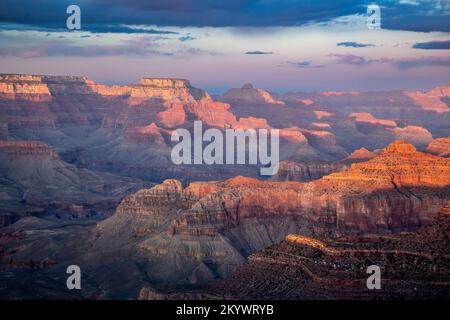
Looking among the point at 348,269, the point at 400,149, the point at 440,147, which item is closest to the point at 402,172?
the point at 400,149

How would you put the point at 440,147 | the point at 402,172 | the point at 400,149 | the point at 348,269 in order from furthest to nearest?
the point at 440,147 → the point at 400,149 → the point at 402,172 → the point at 348,269

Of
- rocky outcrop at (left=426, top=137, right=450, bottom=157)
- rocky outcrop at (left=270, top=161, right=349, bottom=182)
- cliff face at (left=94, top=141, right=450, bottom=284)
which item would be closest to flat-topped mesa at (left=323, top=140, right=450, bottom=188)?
cliff face at (left=94, top=141, right=450, bottom=284)

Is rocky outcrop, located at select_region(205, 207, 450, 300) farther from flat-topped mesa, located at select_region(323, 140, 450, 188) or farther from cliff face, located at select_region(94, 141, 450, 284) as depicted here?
flat-topped mesa, located at select_region(323, 140, 450, 188)

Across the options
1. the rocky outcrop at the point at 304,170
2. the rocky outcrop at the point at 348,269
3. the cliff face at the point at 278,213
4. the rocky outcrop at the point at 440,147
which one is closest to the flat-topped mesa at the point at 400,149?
the cliff face at the point at 278,213

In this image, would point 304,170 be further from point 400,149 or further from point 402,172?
point 402,172

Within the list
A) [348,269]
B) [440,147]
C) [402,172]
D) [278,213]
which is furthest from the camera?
[440,147]

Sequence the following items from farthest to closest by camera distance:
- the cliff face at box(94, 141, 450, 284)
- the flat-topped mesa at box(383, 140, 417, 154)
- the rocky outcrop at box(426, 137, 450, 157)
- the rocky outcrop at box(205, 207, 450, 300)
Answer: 1. the rocky outcrop at box(426, 137, 450, 157)
2. the flat-topped mesa at box(383, 140, 417, 154)
3. the cliff face at box(94, 141, 450, 284)
4. the rocky outcrop at box(205, 207, 450, 300)

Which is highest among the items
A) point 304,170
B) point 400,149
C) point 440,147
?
point 440,147
